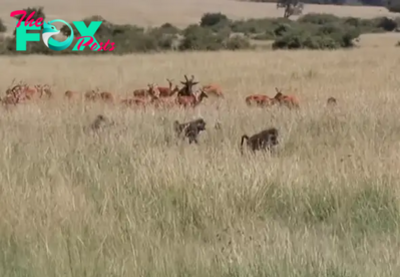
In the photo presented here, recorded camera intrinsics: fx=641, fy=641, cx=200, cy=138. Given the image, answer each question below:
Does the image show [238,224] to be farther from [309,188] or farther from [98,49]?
[98,49]

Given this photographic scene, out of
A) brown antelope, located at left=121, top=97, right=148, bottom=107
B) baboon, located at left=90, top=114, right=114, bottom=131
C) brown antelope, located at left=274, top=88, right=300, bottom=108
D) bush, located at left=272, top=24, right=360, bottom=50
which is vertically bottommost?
brown antelope, located at left=121, top=97, right=148, bottom=107

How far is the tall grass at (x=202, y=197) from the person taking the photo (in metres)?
3.17

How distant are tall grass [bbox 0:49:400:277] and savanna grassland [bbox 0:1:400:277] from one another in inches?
0.5

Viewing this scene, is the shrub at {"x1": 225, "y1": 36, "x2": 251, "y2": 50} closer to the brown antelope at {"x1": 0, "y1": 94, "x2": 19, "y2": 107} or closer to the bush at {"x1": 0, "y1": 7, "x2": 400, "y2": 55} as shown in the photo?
the bush at {"x1": 0, "y1": 7, "x2": 400, "y2": 55}

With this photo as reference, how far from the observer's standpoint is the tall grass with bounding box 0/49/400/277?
10.4ft

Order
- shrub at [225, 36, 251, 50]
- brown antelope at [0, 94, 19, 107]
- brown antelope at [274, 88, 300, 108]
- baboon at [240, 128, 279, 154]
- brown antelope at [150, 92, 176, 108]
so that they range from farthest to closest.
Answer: shrub at [225, 36, 251, 50]
brown antelope at [0, 94, 19, 107]
brown antelope at [150, 92, 176, 108]
brown antelope at [274, 88, 300, 108]
baboon at [240, 128, 279, 154]

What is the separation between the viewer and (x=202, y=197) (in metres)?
4.07

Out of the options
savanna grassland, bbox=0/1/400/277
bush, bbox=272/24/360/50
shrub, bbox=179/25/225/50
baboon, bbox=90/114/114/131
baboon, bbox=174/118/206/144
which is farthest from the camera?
shrub, bbox=179/25/225/50

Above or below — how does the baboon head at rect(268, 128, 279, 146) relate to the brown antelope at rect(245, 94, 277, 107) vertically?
above

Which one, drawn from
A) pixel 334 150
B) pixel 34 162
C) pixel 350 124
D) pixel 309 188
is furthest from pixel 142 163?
pixel 350 124

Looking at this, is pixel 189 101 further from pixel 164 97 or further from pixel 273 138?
pixel 273 138

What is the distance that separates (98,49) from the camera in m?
31.3

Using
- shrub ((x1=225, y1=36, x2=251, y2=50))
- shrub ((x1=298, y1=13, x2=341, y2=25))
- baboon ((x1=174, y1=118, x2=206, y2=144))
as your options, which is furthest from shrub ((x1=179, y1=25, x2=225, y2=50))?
baboon ((x1=174, y1=118, x2=206, y2=144))

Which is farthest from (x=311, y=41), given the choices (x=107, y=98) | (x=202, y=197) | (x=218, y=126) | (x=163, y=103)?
(x=202, y=197)
